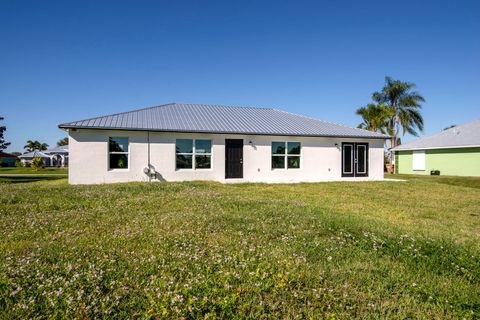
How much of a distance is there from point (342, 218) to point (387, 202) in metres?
4.68

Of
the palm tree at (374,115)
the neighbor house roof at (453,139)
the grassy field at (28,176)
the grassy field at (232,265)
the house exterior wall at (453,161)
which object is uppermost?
the palm tree at (374,115)

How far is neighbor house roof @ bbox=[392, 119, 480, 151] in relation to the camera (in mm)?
26641

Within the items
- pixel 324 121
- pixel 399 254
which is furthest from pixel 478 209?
pixel 324 121

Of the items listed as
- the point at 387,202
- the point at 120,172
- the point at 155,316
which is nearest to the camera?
the point at 155,316

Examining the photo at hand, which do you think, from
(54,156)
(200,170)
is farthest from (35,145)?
(200,170)

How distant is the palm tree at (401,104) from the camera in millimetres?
37531

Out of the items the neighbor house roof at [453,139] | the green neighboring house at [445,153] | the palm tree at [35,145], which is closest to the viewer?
the green neighboring house at [445,153]

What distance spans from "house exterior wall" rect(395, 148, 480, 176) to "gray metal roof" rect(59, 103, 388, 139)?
12964 millimetres

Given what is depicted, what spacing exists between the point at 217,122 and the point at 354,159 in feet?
31.8

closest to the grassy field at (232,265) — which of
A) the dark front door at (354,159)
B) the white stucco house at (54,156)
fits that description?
the dark front door at (354,159)

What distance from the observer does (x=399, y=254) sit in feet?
14.6

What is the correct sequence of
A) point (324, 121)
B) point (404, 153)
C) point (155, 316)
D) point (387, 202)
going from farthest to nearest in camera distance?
point (404, 153)
point (324, 121)
point (387, 202)
point (155, 316)

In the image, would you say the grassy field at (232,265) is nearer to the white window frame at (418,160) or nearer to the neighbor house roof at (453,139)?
the neighbor house roof at (453,139)

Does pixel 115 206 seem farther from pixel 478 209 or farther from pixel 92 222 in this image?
pixel 478 209
